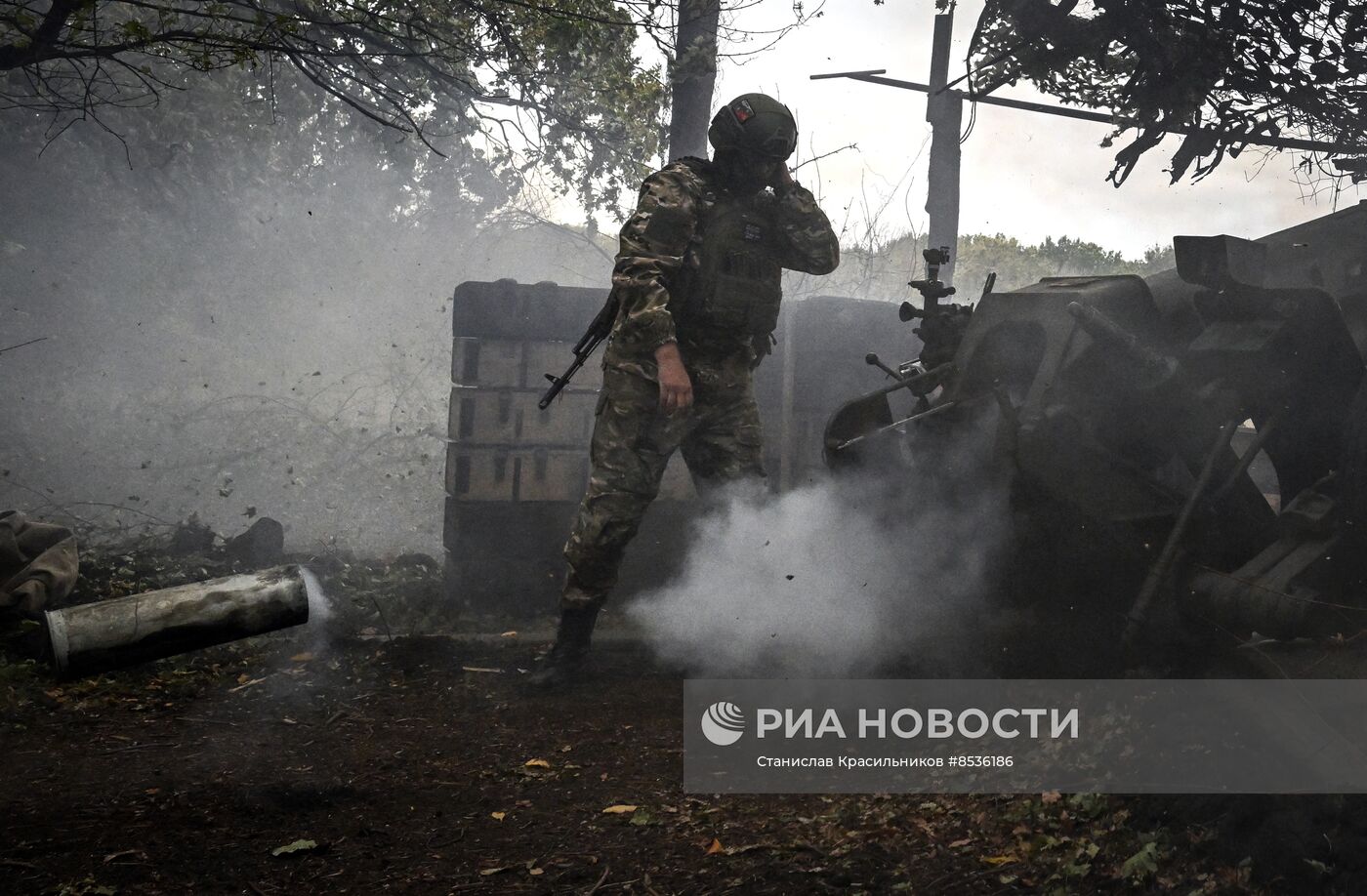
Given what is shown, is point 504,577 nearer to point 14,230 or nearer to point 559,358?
point 559,358

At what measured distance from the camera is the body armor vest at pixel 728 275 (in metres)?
4.20

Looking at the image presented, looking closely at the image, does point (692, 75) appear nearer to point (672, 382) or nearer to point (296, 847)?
point (672, 382)

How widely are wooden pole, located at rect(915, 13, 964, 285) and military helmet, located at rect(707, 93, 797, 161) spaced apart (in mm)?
7801

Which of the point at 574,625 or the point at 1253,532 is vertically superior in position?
the point at 1253,532

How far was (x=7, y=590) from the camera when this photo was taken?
4559 millimetres

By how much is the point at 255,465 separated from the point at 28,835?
9279mm

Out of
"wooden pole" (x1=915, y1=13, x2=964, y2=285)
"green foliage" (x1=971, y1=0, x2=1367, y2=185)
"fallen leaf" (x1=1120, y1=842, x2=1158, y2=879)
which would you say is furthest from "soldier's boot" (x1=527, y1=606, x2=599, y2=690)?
"wooden pole" (x1=915, y1=13, x2=964, y2=285)

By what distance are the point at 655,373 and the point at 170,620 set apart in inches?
80.4

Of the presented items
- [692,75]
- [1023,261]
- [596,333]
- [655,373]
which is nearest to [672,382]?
[655,373]

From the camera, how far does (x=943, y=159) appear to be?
464 inches

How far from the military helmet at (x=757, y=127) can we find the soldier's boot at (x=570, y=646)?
2007mm

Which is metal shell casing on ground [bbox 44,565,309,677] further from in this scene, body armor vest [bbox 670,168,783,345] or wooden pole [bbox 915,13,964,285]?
wooden pole [bbox 915,13,964,285]

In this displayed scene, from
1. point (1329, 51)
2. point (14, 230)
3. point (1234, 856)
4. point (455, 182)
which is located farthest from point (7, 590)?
point (455, 182)

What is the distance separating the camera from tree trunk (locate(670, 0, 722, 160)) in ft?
22.9
